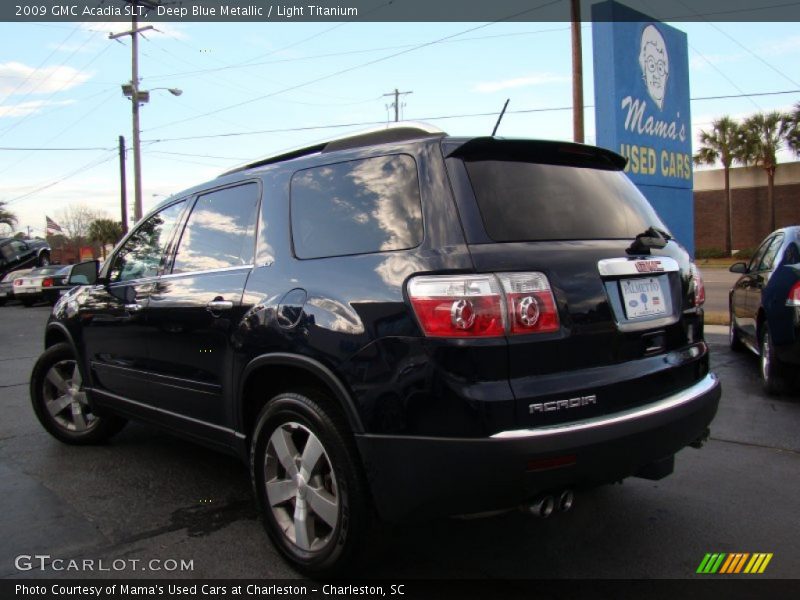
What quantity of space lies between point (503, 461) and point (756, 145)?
44.0 meters

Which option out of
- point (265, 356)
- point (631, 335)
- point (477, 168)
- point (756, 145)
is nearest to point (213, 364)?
point (265, 356)

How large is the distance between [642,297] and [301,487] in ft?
5.55

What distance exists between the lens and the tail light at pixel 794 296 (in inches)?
215

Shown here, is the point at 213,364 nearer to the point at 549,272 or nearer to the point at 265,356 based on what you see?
the point at 265,356

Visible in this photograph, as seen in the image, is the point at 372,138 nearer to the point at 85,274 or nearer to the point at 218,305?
the point at 218,305

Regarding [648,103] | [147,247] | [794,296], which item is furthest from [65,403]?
[648,103]

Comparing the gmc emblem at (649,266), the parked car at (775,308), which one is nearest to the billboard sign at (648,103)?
the parked car at (775,308)

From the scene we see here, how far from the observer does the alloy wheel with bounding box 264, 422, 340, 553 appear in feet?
9.14

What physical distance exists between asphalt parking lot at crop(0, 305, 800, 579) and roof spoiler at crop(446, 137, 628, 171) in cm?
165

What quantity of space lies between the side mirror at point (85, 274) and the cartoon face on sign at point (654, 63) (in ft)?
33.2

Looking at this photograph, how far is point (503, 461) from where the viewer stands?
7.64 ft

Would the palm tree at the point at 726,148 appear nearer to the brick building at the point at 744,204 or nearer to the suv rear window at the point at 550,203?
the brick building at the point at 744,204

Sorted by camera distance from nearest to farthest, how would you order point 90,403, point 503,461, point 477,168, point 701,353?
point 503,461, point 477,168, point 701,353, point 90,403

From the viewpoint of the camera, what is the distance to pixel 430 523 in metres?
3.49
